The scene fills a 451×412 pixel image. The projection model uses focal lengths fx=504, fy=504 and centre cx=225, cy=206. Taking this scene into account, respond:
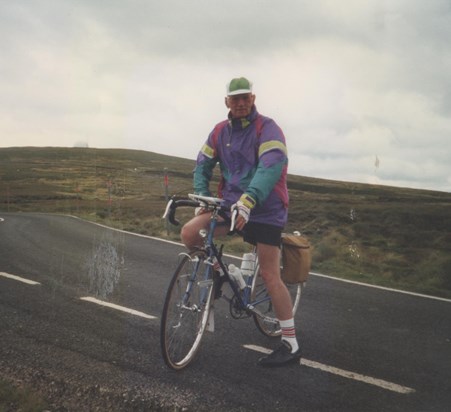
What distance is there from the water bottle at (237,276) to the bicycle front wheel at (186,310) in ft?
0.76

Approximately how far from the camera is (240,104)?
→ 168 inches

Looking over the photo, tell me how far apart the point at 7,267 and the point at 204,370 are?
5.27 m

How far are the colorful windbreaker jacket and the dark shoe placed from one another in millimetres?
1136

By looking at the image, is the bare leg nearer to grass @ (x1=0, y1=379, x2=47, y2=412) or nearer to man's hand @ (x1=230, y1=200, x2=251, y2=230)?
man's hand @ (x1=230, y1=200, x2=251, y2=230)

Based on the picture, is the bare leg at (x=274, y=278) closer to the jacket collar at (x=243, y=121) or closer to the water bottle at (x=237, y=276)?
the water bottle at (x=237, y=276)

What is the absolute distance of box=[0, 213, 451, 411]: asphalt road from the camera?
3.77 m

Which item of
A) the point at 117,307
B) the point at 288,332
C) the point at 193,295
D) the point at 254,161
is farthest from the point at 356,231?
the point at 193,295

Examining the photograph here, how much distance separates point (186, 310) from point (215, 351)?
0.74m

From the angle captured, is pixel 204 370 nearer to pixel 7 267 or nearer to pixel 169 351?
pixel 169 351

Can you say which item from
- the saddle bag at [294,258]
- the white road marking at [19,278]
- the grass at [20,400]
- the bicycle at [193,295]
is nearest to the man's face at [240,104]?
the bicycle at [193,295]

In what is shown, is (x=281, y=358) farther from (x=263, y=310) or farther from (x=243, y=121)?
(x=243, y=121)

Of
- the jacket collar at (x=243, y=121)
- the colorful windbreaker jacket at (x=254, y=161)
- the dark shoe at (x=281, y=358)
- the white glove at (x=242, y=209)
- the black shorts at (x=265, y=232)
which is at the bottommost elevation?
the dark shoe at (x=281, y=358)

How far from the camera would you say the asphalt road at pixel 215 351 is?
3.77 meters

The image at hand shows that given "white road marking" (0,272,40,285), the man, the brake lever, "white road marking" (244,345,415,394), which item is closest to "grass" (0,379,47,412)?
the man
